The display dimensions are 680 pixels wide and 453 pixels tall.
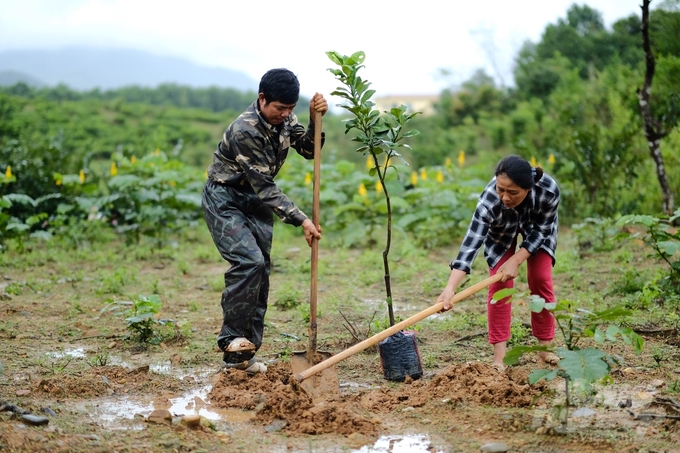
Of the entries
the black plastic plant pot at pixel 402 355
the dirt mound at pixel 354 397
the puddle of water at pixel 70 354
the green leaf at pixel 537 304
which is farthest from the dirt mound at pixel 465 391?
the puddle of water at pixel 70 354

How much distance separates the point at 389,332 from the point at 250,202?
127 cm

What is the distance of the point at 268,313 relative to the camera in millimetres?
6242

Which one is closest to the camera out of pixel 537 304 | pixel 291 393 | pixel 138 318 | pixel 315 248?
pixel 537 304

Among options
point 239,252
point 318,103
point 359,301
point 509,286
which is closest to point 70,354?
point 239,252

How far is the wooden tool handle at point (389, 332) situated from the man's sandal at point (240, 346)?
0.40 meters

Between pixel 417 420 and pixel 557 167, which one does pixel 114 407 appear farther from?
pixel 557 167

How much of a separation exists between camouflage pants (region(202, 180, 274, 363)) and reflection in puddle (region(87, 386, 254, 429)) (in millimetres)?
481

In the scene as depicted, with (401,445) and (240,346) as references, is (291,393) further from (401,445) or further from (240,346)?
(401,445)

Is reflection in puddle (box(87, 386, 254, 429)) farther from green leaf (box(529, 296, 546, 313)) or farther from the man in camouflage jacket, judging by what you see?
green leaf (box(529, 296, 546, 313))

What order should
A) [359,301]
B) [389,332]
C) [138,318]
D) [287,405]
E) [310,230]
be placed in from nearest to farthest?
1. [287,405]
2. [389,332]
3. [310,230]
4. [138,318]
5. [359,301]

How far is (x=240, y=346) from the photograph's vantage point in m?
4.43

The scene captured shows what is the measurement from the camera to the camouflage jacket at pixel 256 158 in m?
4.33

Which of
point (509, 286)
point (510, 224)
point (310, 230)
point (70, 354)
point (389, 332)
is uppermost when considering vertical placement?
point (510, 224)

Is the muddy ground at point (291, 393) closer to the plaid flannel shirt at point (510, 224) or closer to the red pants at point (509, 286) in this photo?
the red pants at point (509, 286)
